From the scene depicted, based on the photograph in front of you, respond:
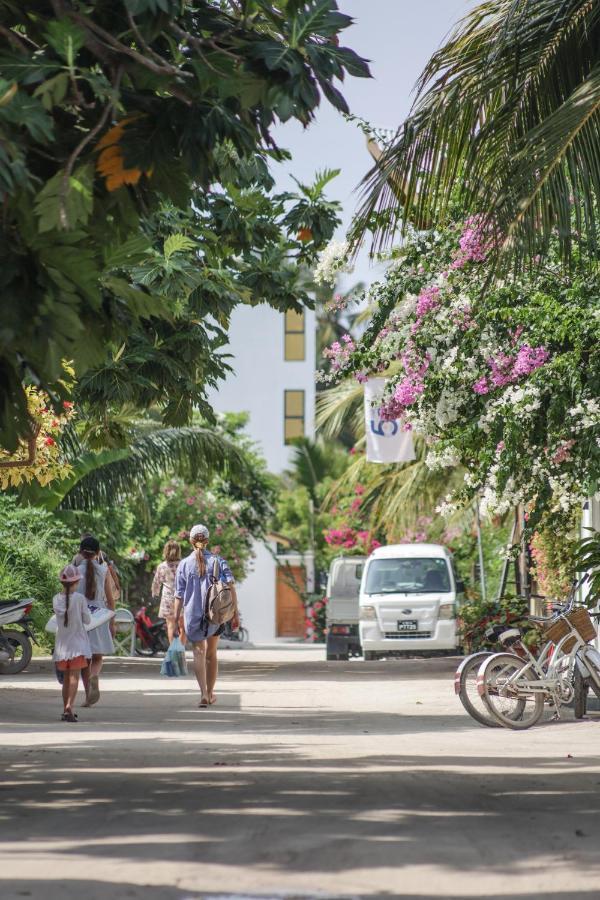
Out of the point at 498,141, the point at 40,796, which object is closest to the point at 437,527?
the point at 498,141

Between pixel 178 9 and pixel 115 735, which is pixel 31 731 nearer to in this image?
pixel 115 735

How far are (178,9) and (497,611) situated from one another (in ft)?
51.8

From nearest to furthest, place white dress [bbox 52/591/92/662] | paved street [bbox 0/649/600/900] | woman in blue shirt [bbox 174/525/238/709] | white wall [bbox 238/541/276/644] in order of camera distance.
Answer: paved street [bbox 0/649/600/900]
white dress [bbox 52/591/92/662]
woman in blue shirt [bbox 174/525/238/709]
white wall [bbox 238/541/276/644]

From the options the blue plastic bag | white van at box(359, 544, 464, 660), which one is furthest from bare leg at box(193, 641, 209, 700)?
white van at box(359, 544, 464, 660)

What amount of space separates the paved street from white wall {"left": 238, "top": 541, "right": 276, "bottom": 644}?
1605 inches

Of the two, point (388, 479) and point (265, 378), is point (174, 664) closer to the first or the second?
point (388, 479)

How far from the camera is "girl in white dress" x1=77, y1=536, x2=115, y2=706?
16234 millimetres

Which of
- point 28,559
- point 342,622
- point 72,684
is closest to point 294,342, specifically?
point 342,622

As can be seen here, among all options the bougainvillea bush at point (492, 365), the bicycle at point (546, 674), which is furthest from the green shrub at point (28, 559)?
the bicycle at point (546, 674)

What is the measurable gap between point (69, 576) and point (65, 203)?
926cm

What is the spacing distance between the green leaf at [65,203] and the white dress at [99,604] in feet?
32.4

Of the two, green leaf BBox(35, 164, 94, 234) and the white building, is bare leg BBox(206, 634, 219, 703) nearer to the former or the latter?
green leaf BBox(35, 164, 94, 234)

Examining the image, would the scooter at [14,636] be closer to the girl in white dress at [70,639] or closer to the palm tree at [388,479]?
the girl in white dress at [70,639]

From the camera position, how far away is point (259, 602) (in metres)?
57.1
